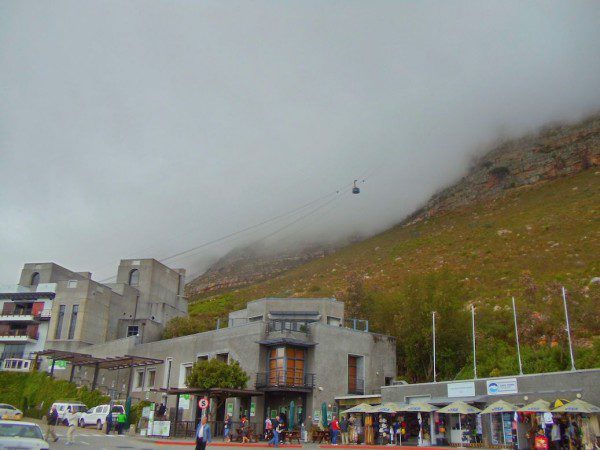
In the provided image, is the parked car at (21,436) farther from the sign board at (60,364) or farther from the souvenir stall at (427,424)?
the sign board at (60,364)

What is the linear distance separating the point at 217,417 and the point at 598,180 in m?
66.6

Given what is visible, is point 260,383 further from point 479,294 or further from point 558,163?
point 558,163

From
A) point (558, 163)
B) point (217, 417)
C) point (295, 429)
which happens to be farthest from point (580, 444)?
point (558, 163)

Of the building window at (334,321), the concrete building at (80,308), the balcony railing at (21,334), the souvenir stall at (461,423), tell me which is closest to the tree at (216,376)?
the building window at (334,321)

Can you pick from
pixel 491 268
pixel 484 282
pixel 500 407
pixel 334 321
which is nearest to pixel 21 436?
pixel 500 407

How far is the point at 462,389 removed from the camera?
99.3 feet

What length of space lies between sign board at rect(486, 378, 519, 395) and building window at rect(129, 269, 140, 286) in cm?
5163

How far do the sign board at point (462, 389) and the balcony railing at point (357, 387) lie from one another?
10.0 m

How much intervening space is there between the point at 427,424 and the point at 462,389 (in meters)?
3.15

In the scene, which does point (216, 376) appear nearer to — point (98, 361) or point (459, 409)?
point (459, 409)

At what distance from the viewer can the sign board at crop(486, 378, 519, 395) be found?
2742 cm

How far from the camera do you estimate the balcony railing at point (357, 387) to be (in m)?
39.6

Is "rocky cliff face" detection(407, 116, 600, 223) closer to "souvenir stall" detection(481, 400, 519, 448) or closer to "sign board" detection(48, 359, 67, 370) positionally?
"souvenir stall" detection(481, 400, 519, 448)

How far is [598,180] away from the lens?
79.0 m
